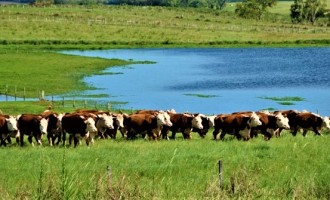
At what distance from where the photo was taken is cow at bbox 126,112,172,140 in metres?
26.5

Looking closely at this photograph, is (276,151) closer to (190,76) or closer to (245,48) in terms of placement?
(190,76)

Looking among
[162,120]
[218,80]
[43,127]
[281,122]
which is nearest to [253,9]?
[218,80]

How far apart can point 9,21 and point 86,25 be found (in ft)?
43.0

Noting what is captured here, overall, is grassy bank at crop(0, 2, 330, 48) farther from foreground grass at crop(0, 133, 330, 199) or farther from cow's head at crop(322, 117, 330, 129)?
foreground grass at crop(0, 133, 330, 199)

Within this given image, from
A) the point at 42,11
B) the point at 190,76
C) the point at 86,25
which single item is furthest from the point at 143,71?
the point at 42,11

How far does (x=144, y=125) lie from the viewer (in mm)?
26672

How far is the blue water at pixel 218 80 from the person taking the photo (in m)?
46.3

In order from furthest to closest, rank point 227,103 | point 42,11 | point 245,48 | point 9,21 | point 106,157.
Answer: point 42,11
point 9,21
point 245,48
point 227,103
point 106,157

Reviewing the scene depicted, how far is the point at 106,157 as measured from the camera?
1959cm

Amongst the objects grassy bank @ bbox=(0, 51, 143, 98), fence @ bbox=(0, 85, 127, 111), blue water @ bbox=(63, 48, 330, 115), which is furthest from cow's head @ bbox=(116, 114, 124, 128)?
grassy bank @ bbox=(0, 51, 143, 98)

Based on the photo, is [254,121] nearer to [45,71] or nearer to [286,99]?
[286,99]

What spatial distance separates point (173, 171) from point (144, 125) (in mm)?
9358

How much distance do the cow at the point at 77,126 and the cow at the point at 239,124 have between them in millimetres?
5260

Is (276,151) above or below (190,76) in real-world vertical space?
above
